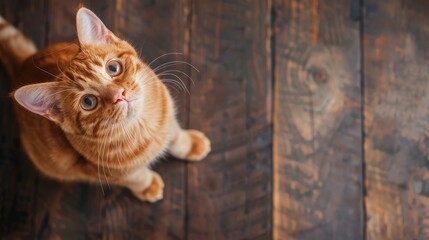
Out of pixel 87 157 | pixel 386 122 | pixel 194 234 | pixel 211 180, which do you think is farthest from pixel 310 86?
pixel 87 157

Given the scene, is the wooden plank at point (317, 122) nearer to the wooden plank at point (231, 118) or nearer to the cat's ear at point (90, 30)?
the wooden plank at point (231, 118)

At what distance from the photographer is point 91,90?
110cm

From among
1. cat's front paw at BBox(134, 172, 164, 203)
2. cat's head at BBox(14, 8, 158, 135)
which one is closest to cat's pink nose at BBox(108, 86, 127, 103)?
cat's head at BBox(14, 8, 158, 135)

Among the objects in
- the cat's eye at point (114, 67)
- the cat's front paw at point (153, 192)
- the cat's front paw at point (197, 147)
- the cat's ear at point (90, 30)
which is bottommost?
the cat's front paw at point (153, 192)

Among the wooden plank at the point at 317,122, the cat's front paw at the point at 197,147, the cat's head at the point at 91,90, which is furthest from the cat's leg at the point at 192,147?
the cat's head at the point at 91,90

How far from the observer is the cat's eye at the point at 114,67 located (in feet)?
3.74

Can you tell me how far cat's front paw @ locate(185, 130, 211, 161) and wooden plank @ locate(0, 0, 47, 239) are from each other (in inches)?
21.8

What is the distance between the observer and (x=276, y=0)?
1.62m

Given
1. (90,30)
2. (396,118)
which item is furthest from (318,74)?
(90,30)

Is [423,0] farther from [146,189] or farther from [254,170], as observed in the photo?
[146,189]

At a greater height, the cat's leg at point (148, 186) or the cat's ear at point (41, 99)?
the cat's ear at point (41, 99)

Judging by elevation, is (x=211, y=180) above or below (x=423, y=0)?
below

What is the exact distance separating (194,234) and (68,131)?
592mm

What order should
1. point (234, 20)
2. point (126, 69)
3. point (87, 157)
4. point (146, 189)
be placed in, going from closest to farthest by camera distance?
point (126, 69) → point (87, 157) → point (146, 189) → point (234, 20)
